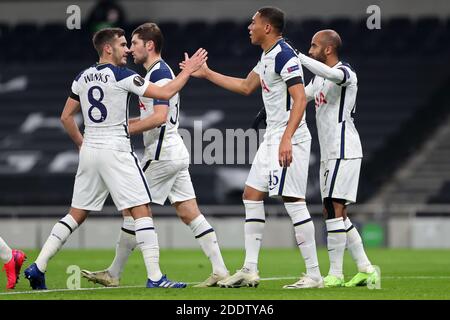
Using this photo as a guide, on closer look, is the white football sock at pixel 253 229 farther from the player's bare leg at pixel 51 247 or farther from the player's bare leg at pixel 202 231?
the player's bare leg at pixel 51 247

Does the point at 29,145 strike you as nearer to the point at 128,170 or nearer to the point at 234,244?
the point at 234,244

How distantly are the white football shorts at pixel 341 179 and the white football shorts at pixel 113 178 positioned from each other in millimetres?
1751

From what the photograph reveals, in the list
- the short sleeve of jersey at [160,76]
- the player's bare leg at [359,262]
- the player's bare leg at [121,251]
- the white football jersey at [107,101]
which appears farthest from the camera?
the player's bare leg at [359,262]

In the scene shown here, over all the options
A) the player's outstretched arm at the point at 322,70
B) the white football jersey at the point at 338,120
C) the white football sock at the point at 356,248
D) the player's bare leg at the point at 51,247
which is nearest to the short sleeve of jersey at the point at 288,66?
the player's outstretched arm at the point at 322,70

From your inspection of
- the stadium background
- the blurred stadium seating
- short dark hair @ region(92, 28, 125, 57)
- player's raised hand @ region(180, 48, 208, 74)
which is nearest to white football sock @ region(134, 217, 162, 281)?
player's raised hand @ region(180, 48, 208, 74)

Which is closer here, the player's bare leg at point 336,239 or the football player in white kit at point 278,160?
the football player in white kit at point 278,160

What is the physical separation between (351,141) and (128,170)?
2.13 meters

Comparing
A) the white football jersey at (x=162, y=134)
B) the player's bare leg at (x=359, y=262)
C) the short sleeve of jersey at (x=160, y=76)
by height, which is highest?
the short sleeve of jersey at (x=160, y=76)

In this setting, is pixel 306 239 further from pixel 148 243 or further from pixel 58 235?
pixel 58 235

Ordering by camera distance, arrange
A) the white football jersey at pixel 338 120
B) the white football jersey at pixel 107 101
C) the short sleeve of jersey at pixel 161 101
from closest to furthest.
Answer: the white football jersey at pixel 107 101 → the short sleeve of jersey at pixel 161 101 → the white football jersey at pixel 338 120

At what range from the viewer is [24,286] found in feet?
32.6

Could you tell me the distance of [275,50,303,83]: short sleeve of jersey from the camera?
30.7ft

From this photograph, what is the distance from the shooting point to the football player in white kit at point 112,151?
9.30 meters

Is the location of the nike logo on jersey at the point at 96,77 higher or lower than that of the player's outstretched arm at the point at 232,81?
lower
